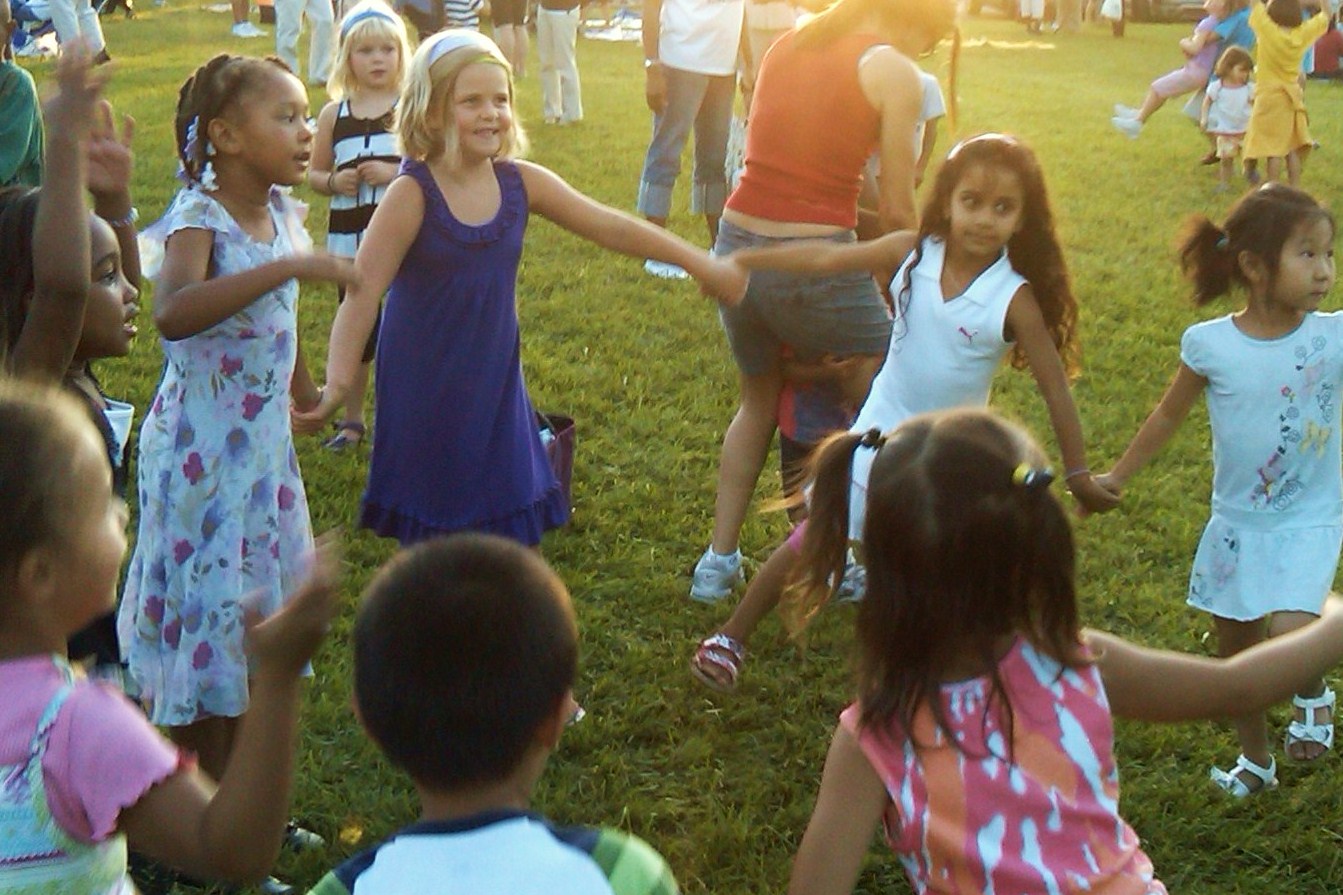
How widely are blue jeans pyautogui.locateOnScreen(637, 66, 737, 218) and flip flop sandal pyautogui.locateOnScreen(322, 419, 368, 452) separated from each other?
3.10 metres

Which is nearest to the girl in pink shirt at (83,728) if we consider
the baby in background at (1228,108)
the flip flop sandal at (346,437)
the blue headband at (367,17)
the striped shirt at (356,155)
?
the striped shirt at (356,155)

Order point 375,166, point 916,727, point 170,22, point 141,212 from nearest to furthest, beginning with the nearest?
point 916,727, point 375,166, point 141,212, point 170,22

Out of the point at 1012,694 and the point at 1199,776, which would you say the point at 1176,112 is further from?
the point at 1012,694

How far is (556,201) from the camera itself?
3.80 m

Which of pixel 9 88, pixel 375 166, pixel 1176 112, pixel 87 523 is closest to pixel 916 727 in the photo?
pixel 87 523

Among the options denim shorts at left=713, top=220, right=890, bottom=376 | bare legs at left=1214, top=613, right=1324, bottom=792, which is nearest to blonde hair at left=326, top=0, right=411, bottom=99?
denim shorts at left=713, top=220, right=890, bottom=376

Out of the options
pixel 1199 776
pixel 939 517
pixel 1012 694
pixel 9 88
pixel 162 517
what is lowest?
pixel 1199 776

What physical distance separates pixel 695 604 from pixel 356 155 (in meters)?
2.22

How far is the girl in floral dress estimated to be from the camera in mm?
3346

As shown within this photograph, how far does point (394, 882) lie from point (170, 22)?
71.9 ft

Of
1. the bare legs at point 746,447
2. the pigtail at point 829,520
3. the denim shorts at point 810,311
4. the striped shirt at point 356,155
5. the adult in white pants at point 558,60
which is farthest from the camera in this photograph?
the adult in white pants at point 558,60

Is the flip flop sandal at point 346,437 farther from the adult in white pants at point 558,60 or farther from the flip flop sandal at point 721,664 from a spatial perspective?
the adult in white pants at point 558,60

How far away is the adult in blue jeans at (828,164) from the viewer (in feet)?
13.7

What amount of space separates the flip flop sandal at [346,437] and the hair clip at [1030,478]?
4292 millimetres
